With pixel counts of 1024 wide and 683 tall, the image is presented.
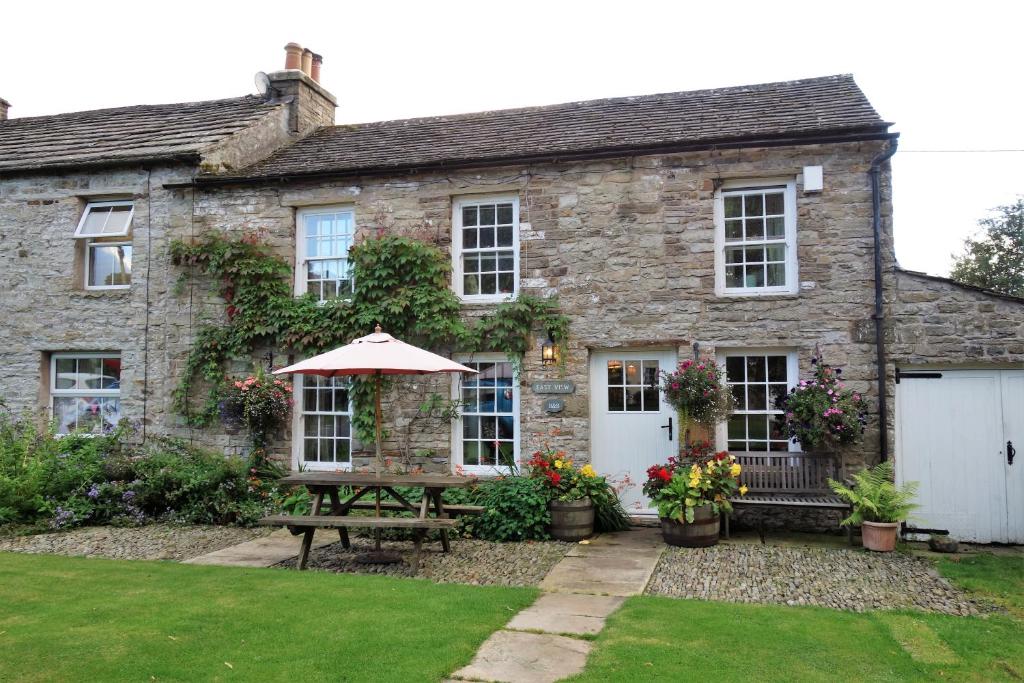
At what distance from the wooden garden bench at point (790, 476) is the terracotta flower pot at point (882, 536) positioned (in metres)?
0.54

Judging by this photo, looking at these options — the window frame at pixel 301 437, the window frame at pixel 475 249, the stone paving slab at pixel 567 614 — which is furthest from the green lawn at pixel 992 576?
the window frame at pixel 301 437

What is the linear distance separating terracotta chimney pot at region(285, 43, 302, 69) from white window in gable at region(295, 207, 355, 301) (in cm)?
348

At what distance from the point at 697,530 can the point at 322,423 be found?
18.6ft

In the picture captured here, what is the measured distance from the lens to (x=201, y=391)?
11.5m

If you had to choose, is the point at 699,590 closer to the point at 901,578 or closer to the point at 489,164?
the point at 901,578

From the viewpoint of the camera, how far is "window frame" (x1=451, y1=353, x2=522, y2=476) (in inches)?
410


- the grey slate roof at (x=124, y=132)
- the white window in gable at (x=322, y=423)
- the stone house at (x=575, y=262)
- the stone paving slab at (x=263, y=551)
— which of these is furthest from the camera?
the grey slate roof at (x=124, y=132)

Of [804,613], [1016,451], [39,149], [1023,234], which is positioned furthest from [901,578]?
[1023,234]

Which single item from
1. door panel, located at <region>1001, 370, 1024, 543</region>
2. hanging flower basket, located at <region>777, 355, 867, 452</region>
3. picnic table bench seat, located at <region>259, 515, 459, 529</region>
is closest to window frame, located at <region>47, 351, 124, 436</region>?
picnic table bench seat, located at <region>259, 515, 459, 529</region>

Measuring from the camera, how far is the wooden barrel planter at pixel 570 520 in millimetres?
8891

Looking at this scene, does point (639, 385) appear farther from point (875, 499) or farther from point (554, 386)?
point (875, 499)

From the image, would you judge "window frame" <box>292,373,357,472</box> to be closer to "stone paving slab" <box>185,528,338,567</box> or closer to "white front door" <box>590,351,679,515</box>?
"stone paving slab" <box>185,528,338,567</box>

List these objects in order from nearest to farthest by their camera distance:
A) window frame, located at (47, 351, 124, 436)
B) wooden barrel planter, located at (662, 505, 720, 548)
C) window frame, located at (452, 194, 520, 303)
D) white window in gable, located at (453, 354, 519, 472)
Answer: wooden barrel planter, located at (662, 505, 720, 548) → white window in gable, located at (453, 354, 519, 472) → window frame, located at (452, 194, 520, 303) → window frame, located at (47, 351, 124, 436)

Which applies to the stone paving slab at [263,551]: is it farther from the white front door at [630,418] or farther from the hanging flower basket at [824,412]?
the hanging flower basket at [824,412]
